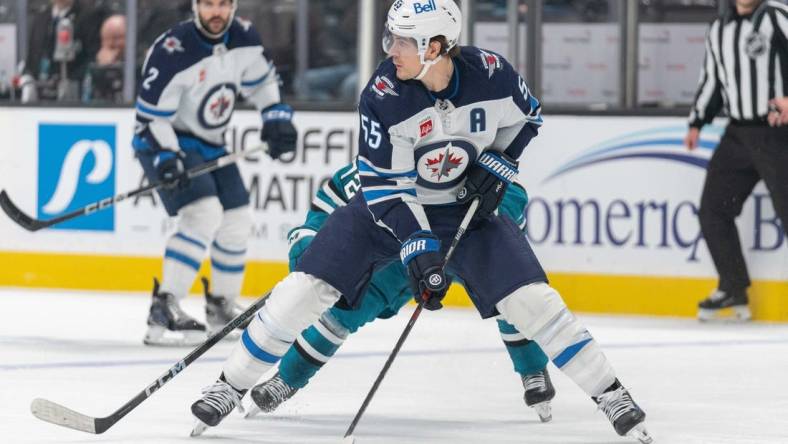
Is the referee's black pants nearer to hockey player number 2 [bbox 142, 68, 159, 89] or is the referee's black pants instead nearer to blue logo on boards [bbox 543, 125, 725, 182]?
blue logo on boards [bbox 543, 125, 725, 182]

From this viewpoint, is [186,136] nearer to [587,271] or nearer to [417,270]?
[587,271]

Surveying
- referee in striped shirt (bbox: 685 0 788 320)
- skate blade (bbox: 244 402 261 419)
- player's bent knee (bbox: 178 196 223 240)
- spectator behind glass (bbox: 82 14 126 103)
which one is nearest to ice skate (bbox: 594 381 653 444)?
skate blade (bbox: 244 402 261 419)

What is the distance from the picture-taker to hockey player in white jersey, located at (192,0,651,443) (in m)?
4.02

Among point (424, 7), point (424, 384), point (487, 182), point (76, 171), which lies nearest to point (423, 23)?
point (424, 7)

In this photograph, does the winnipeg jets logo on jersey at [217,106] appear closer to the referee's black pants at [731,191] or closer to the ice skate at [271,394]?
the referee's black pants at [731,191]

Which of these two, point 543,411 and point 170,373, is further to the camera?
point 543,411

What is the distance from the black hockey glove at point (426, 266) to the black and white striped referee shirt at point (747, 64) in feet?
10.7

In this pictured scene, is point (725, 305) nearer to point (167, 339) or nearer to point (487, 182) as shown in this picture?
point (167, 339)

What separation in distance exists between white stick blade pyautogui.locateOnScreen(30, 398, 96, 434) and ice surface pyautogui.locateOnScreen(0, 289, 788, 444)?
0.03 m

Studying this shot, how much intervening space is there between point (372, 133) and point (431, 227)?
307mm

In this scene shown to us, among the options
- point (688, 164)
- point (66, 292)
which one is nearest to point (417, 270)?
point (688, 164)

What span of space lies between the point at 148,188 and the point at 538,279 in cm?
254

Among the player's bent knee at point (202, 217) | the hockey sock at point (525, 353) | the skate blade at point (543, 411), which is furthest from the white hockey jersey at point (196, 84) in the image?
the skate blade at point (543, 411)

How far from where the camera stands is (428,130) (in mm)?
4109
